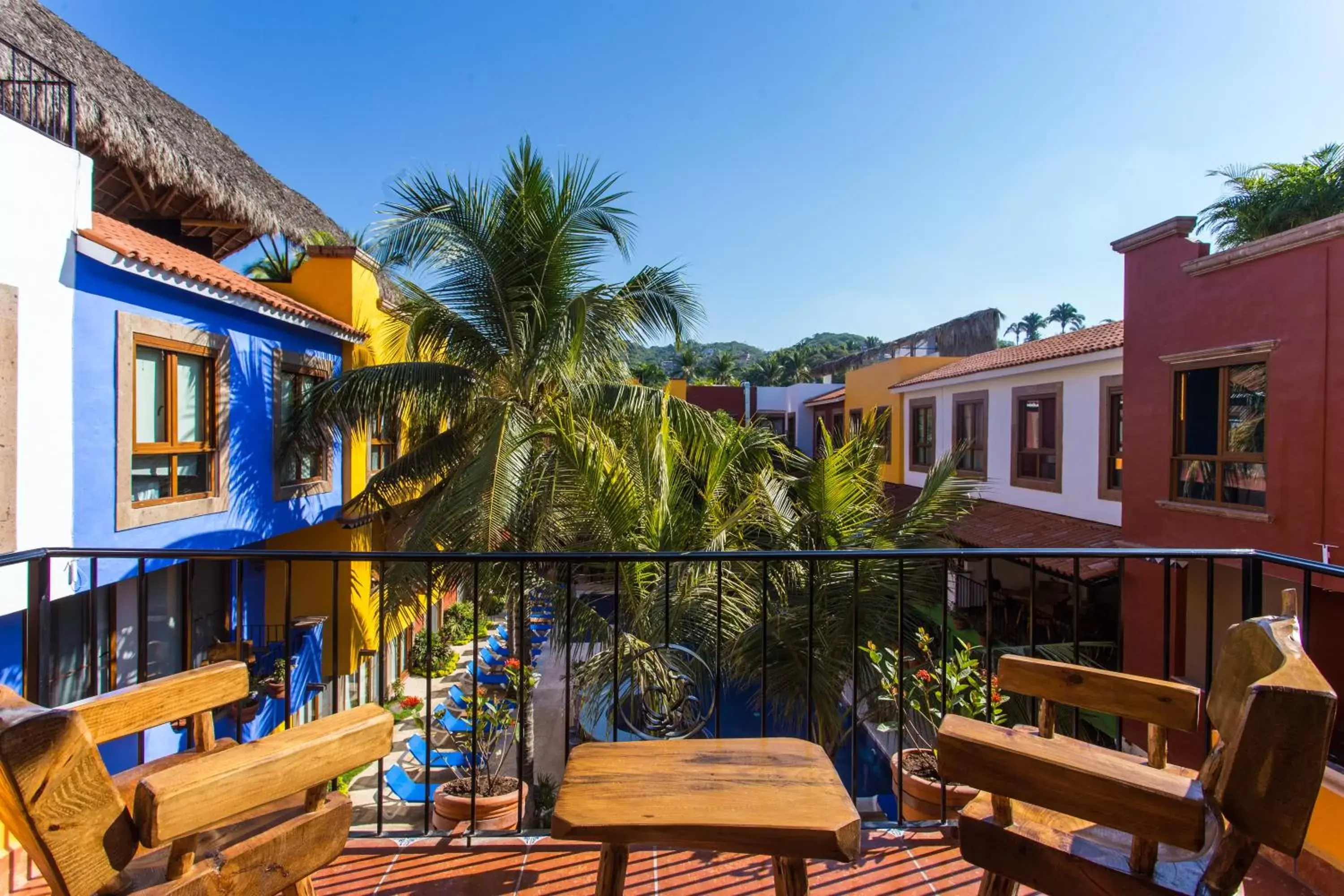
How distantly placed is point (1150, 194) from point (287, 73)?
54.2 feet

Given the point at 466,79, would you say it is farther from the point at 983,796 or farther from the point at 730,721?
the point at 983,796

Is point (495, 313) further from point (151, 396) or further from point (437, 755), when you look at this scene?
point (437, 755)

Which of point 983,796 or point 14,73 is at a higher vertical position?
point 14,73

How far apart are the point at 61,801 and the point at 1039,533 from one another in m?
13.4

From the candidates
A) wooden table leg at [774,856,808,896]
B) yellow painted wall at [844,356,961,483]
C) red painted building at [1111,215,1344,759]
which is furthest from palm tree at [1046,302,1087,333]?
wooden table leg at [774,856,808,896]

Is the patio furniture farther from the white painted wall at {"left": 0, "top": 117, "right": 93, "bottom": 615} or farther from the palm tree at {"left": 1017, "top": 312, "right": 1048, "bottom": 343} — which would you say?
the palm tree at {"left": 1017, "top": 312, "right": 1048, "bottom": 343}

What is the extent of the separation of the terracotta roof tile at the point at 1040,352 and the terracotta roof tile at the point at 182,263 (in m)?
12.2

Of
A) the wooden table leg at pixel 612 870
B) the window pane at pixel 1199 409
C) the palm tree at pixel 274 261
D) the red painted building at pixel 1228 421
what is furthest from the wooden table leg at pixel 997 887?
the palm tree at pixel 274 261

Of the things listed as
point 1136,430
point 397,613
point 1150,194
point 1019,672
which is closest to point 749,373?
point 1150,194

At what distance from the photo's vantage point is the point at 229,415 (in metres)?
9.14

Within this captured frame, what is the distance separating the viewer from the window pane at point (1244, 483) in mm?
8625

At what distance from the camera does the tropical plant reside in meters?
3.56

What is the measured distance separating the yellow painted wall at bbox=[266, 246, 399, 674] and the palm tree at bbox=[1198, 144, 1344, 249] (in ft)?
60.6

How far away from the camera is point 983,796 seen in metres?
1.71
